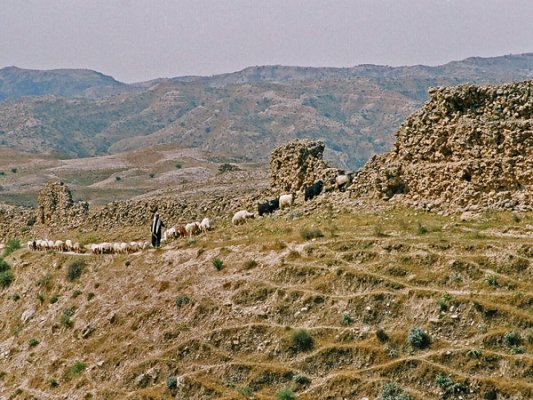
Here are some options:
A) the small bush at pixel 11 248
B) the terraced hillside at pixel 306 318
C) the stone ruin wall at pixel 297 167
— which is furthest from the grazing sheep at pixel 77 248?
the stone ruin wall at pixel 297 167

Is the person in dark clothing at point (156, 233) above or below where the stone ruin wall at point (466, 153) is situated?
below

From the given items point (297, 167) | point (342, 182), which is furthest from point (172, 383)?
point (297, 167)

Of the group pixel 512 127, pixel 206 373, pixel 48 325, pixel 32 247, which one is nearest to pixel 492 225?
pixel 512 127

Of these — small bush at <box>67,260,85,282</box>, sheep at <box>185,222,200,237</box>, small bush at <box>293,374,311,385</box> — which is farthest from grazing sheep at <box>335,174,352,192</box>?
small bush at <box>293,374,311,385</box>

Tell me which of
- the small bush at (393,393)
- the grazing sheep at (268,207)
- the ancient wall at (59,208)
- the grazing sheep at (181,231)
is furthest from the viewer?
the ancient wall at (59,208)

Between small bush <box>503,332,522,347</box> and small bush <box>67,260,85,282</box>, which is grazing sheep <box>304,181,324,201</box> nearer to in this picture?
small bush <box>67,260,85,282</box>

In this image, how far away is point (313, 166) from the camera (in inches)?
1212

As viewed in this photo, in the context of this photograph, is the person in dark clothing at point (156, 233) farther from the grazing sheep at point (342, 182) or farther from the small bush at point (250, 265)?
the grazing sheep at point (342, 182)

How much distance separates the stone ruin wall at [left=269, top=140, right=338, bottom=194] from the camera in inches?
1199

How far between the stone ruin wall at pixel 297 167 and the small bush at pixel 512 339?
14571 mm

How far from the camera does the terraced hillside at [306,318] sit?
1625 cm

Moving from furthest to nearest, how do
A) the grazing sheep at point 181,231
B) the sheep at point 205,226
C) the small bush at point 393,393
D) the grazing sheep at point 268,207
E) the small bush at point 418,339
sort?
1. the grazing sheep at point 268,207
2. the grazing sheep at point 181,231
3. the sheep at point 205,226
4. the small bush at point 418,339
5. the small bush at point 393,393

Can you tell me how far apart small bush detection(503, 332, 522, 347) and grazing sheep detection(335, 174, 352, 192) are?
42.7ft

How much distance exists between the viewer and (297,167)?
31.3m
